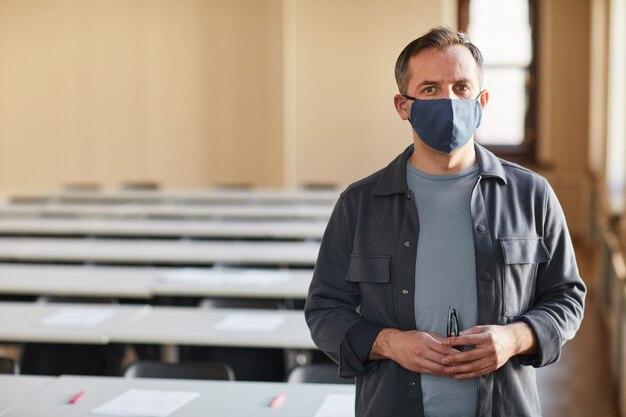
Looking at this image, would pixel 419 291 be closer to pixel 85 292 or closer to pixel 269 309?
pixel 269 309

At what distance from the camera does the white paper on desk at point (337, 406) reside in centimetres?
289

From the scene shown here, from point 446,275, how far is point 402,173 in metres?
0.25

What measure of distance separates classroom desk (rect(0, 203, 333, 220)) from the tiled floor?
2420 mm

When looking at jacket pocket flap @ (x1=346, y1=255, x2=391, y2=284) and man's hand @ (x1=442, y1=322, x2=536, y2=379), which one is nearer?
man's hand @ (x1=442, y1=322, x2=536, y2=379)

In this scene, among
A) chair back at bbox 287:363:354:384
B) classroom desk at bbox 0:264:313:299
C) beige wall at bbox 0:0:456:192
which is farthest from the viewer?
beige wall at bbox 0:0:456:192

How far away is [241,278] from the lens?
5258mm

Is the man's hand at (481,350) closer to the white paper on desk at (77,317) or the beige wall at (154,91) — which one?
the white paper on desk at (77,317)

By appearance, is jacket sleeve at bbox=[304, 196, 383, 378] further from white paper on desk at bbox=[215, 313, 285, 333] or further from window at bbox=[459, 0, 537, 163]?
window at bbox=[459, 0, 537, 163]

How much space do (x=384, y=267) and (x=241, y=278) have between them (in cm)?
320

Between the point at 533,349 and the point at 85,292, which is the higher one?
the point at 533,349

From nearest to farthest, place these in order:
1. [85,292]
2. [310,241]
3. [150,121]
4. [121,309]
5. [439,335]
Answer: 1. [439,335]
2. [121,309]
3. [85,292]
4. [310,241]
5. [150,121]

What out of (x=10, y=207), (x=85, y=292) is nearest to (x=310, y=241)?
(x=85, y=292)

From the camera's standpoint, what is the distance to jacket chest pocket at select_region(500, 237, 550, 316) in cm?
206

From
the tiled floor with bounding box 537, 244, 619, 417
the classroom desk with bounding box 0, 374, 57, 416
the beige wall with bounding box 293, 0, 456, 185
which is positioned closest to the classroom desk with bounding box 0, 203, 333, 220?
the tiled floor with bounding box 537, 244, 619, 417
